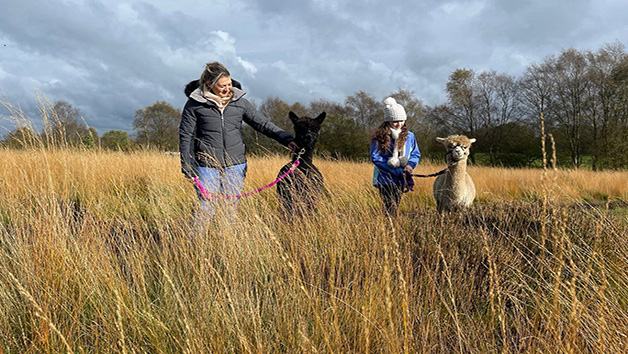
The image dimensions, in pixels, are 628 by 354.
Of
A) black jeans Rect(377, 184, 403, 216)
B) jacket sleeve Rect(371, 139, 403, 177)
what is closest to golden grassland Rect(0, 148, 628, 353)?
black jeans Rect(377, 184, 403, 216)

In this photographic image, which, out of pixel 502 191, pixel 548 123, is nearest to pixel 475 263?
pixel 502 191

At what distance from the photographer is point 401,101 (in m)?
25.6

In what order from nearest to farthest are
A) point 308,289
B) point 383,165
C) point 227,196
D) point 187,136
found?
1. point 308,289
2. point 227,196
3. point 187,136
4. point 383,165

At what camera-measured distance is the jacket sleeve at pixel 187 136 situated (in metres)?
3.35

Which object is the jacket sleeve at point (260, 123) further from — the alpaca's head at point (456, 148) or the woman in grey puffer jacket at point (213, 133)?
the alpaca's head at point (456, 148)

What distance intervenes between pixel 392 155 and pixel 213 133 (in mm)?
1936

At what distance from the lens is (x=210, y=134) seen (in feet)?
11.2

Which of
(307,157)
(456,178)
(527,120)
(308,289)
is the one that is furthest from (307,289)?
(527,120)

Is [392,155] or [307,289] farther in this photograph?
[392,155]

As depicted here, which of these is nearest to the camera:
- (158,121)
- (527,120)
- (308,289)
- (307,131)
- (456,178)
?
(308,289)

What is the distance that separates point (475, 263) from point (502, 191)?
17.5ft

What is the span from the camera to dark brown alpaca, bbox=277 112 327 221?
10.9 feet

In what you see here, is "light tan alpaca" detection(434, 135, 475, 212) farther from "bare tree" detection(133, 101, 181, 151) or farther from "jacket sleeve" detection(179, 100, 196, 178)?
"bare tree" detection(133, 101, 181, 151)

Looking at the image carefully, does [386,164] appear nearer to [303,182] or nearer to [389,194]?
[389,194]
